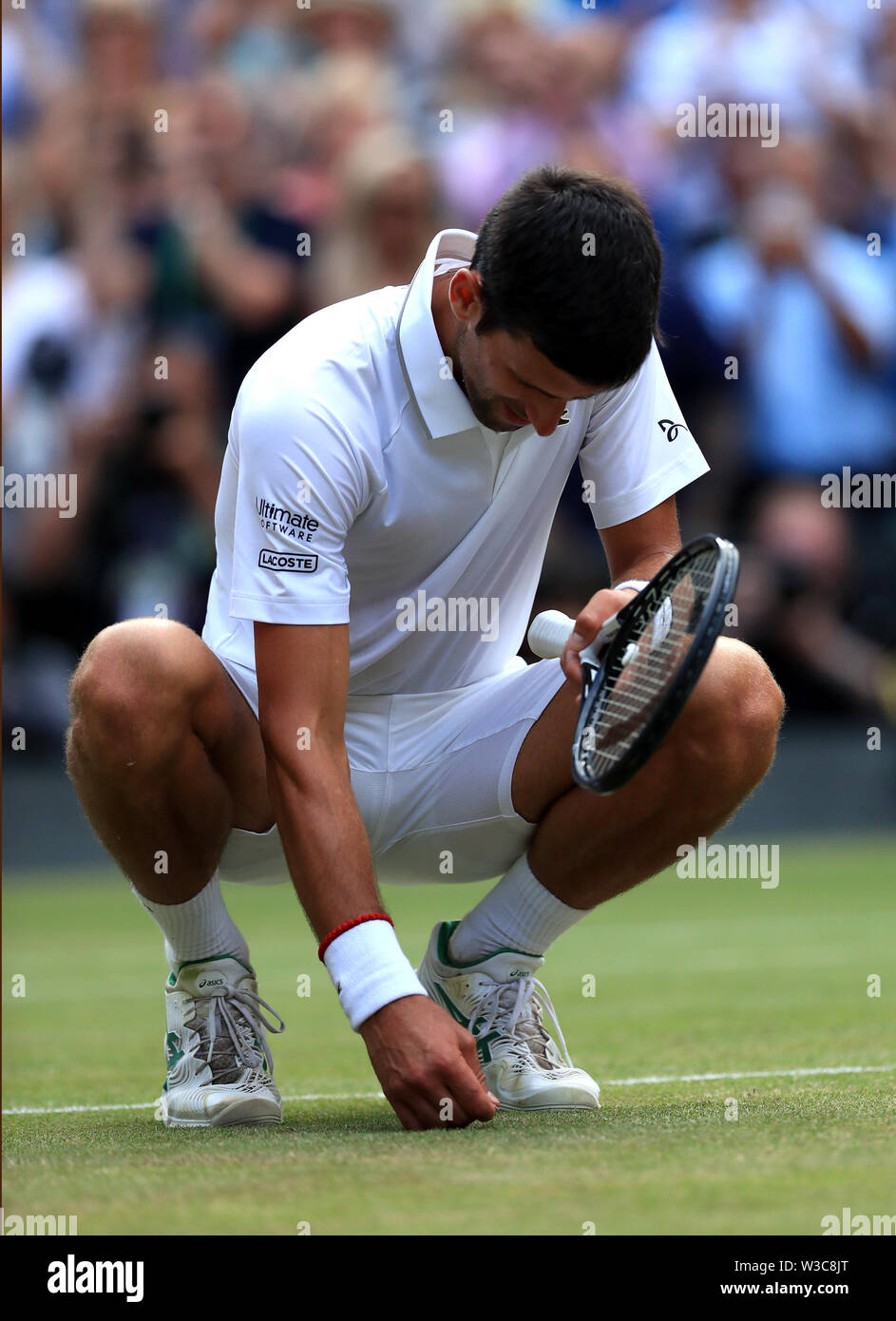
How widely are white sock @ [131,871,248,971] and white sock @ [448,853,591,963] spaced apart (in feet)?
1.12

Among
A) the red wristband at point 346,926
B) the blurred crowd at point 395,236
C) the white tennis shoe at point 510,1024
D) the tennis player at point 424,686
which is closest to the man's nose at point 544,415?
the tennis player at point 424,686

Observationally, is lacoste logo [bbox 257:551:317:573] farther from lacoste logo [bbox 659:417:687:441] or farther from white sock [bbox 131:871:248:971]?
lacoste logo [bbox 659:417:687:441]

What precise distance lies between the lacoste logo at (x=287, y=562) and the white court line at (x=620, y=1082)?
2.57 ft

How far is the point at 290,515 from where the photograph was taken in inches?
87.9

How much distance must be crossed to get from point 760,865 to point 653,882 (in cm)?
58

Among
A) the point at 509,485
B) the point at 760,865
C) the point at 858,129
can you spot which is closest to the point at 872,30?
the point at 858,129

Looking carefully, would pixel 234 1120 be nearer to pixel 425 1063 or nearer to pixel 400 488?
pixel 425 1063

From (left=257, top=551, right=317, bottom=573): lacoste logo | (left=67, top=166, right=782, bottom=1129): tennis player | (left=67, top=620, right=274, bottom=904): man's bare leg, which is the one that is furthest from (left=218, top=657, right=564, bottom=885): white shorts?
(left=257, top=551, right=317, bottom=573): lacoste logo

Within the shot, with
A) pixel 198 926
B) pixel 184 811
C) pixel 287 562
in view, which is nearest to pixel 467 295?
pixel 287 562

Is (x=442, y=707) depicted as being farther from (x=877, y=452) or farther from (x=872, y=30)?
(x=872, y=30)

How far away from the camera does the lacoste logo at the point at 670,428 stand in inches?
101

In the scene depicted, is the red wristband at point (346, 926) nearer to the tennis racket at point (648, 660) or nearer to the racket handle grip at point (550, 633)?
the tennis racket at point (648, 660)

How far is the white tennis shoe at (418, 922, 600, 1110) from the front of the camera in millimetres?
2305
